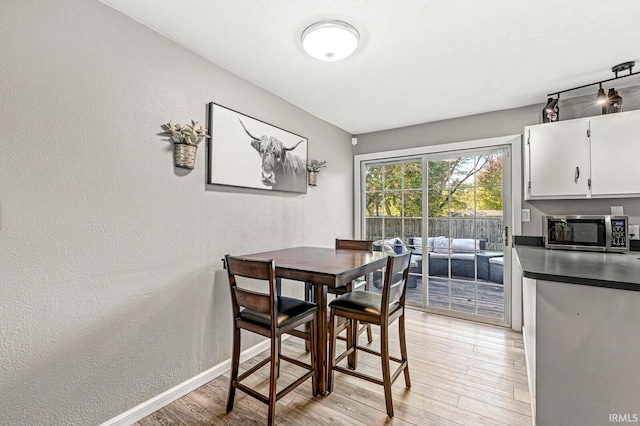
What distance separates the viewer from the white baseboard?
1669 mm

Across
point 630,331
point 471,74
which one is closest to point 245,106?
point 471,74

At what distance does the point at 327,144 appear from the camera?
3.60 metres

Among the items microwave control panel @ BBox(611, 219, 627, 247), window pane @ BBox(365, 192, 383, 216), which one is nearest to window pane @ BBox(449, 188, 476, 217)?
window pane @ BBox(365, 192, 383, 216)

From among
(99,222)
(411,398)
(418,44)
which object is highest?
(418,44)

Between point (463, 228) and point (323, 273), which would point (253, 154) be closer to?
point (323, 273)

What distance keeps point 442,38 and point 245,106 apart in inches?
61.4

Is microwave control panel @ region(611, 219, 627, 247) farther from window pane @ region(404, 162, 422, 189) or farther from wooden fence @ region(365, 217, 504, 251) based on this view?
window pane @ region(404, 162, 422, 189)

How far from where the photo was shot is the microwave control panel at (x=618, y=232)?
2365mm

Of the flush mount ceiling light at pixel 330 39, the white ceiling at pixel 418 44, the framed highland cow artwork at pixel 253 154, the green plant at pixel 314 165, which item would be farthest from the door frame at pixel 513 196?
the flush mount ceiling light at pixel 330 39

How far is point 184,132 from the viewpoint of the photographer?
191 centimetres

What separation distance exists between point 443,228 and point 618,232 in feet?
4.86

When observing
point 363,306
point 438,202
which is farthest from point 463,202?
point 363,306

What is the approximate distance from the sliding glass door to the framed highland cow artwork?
56.9 inches

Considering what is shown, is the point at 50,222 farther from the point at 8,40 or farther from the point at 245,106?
the point at 245,106
